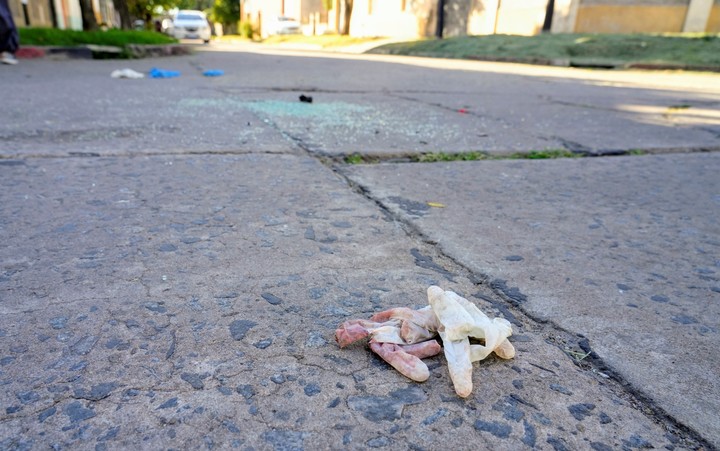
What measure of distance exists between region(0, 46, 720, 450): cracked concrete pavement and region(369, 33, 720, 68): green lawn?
977 cm

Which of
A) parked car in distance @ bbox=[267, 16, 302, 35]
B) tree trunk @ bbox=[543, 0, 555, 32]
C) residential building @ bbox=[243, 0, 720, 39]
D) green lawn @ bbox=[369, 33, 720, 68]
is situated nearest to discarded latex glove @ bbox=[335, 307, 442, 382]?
green lawn @ bbox=[369, 33, 720, 68]

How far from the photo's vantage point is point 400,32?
2348cm

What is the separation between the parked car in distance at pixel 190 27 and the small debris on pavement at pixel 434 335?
1043 inches

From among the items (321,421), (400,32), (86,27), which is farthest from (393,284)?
(400,32)

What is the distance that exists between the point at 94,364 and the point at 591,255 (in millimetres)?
1121

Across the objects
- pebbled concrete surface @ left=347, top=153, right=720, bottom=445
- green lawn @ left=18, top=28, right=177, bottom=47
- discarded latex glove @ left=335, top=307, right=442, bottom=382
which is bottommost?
pebbled concrete surface @ left=347, top=153, right=720, bottom=445

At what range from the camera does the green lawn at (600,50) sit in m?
10.7

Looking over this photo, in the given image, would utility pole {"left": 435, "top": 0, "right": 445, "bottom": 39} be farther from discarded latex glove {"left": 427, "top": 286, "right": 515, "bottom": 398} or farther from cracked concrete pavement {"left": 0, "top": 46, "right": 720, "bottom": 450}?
discarded latex glove {"left": 427, "top": 286, "right": 515, "bottom": 398}

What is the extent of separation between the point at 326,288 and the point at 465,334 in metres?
0.33

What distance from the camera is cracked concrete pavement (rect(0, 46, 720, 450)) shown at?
29.4 inches

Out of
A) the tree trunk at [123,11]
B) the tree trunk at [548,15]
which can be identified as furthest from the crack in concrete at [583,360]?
the tree trunk at [548,15]

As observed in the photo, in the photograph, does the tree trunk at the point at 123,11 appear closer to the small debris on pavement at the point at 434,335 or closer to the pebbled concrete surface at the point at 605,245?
the pebbled concrete surface at the point at 605,245

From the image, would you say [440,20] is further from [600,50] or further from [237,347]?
[237,347]

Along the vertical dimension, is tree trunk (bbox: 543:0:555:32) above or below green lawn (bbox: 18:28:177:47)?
above
